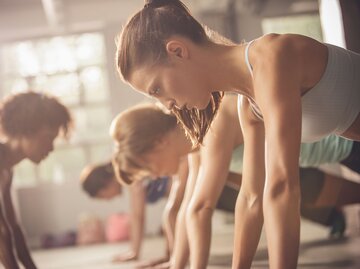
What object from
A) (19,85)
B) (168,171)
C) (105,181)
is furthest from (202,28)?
(19,85)

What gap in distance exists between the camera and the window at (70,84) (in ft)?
9.39

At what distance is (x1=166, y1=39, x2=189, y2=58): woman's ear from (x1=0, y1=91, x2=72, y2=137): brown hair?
467 mm

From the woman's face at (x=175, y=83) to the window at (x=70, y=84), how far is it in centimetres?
229

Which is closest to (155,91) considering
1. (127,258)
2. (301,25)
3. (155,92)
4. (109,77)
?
(155,92)

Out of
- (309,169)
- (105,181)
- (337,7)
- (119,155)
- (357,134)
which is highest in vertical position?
(337,7)

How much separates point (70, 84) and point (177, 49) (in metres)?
2.39

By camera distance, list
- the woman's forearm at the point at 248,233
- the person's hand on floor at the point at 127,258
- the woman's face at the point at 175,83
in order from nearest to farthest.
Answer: the woman's face at the point at 175,83 → the woman's forearm at the point at 248,233 → the person's hand on floor at the point at 127,258

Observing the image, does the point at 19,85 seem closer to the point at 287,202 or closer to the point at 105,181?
the point at 105,181

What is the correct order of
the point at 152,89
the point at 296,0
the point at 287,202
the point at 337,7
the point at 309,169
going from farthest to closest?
the point at 296,0 → the point at 309,169 → the point at 337,7 → the point at 152,89 → the point at 287,202

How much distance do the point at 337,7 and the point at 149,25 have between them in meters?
0.54

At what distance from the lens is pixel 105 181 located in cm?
175

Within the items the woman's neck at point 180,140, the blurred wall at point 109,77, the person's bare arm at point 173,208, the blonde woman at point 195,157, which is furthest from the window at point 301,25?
the blurred wall at point 109,77

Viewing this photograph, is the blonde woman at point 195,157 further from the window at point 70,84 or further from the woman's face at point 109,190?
the window at point 70,84

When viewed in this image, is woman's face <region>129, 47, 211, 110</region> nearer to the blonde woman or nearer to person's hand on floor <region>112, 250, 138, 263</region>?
the blonde woman
